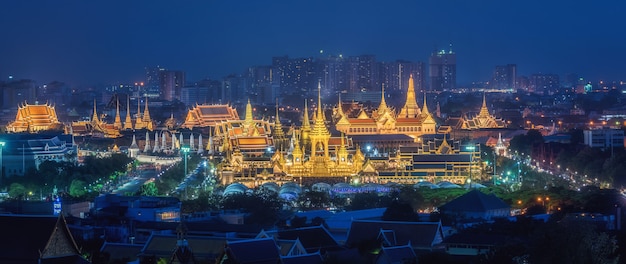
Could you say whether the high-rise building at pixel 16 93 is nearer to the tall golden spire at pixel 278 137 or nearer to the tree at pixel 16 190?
the tall golden spire at pixel 278 137

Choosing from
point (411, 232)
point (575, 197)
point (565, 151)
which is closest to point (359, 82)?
point (565, 151)

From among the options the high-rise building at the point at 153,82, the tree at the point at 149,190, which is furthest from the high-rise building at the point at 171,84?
the tree at the point at 149,190

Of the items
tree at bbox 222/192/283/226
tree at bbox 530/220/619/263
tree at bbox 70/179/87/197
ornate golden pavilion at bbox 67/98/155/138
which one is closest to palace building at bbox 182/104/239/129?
ornate golden pavilion at bbox 67/98/155/138

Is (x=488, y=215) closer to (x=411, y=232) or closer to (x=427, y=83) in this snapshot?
(x=411, y=232)

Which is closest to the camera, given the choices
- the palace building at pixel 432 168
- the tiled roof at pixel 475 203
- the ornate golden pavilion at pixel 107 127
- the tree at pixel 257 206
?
the tree at pixel 257 206

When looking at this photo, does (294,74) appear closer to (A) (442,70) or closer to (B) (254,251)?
(A) (442,70)
